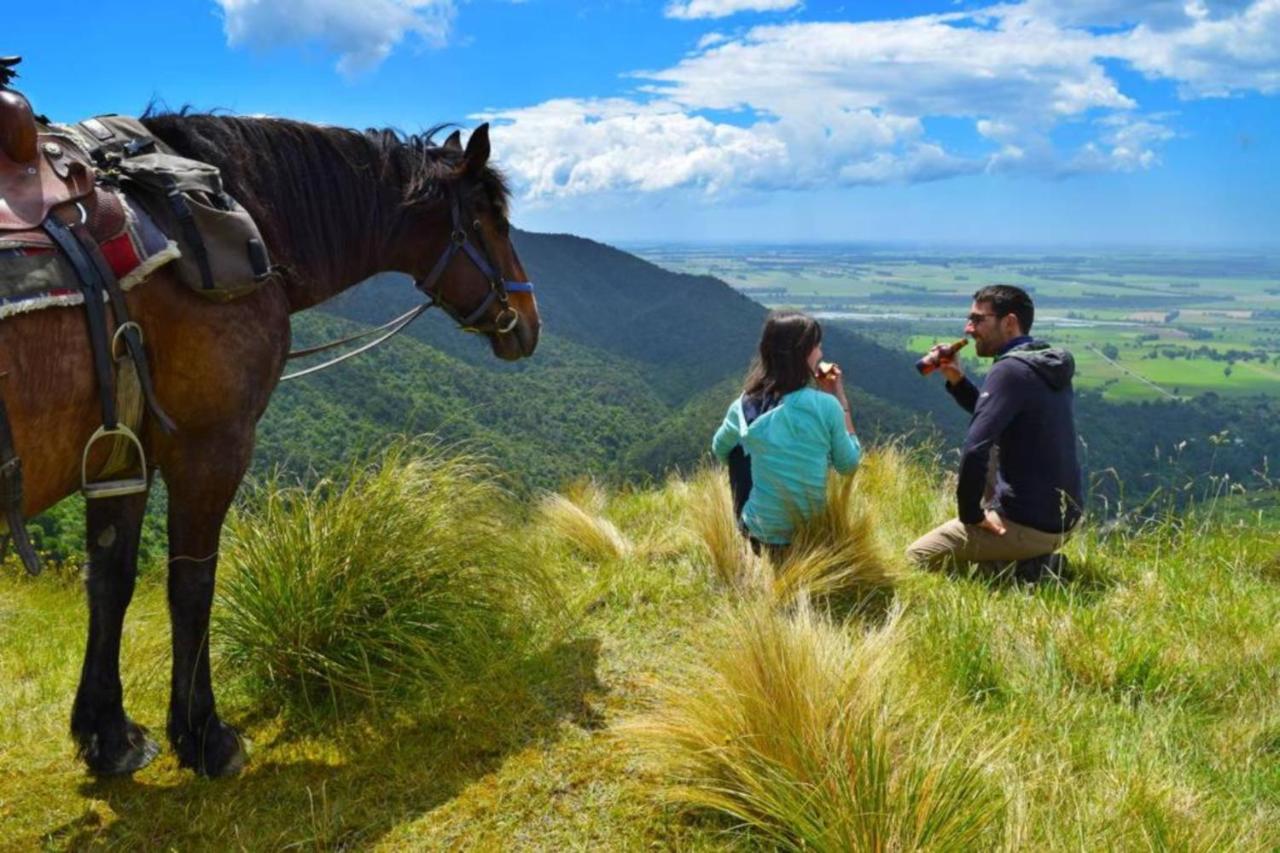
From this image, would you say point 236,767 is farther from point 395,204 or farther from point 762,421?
point 762,421

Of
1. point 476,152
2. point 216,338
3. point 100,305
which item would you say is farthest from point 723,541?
point 100,305

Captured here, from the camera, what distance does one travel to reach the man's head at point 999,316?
441 centimetres

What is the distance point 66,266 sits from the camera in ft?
6.93

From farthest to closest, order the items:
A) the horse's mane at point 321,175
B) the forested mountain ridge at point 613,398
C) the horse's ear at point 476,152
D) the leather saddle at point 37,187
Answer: the forested mountain ridge at point 613,398 → the horse's ear at point 476,152 → the horse's mane at point 321,175 → the leather saddle at point 37,187

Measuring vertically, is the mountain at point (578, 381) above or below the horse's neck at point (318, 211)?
below

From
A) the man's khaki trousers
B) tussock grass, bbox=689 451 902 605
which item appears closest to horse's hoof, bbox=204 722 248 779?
tussock grass, bbox=689 451 902 605

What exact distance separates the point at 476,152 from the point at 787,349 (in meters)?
1.82

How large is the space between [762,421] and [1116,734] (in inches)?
80.5

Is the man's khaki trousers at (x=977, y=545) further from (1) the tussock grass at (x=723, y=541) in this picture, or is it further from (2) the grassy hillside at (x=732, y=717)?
(1) the tussock grass at (x=723, y=541)

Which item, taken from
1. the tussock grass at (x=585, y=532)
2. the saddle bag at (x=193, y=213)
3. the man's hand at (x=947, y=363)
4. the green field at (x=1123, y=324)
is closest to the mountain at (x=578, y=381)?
the tussock grass at (x=585, y=532)

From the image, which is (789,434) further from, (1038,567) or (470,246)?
(470,246)

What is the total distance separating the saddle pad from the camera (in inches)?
78.2

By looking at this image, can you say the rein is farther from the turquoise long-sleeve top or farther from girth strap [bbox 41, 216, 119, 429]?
the turquoise long-sleeve top

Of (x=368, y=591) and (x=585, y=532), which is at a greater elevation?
(x=368, y=591)
